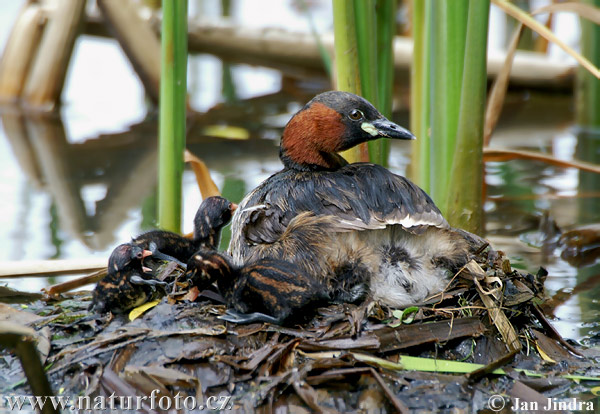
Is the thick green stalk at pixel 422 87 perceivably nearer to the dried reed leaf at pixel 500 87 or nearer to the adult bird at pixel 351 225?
the dried reed leaf at pixel 500 87

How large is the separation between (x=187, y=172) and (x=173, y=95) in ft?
8.42

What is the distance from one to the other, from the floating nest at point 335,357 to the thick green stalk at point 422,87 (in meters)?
1.20

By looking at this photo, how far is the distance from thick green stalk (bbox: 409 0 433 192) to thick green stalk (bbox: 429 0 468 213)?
0.30 ft

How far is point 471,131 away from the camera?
4570 millimetres

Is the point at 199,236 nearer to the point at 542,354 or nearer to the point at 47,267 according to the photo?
the point at 47,267

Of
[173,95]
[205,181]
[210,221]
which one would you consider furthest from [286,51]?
[210,221]

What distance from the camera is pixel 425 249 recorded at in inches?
153

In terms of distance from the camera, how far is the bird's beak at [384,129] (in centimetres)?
411

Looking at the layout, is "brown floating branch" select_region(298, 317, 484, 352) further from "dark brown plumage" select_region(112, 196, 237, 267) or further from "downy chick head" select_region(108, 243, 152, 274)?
"dark brown plumage" select_region(112, 196, 237, 267)

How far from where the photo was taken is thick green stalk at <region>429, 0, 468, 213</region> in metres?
4.42

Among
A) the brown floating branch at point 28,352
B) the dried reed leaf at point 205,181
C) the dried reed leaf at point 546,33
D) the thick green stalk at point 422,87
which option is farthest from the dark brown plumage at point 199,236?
the dried reed leaf at point 546,33

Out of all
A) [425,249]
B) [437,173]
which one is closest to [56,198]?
[437,173]

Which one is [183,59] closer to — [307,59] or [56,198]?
[56,198]

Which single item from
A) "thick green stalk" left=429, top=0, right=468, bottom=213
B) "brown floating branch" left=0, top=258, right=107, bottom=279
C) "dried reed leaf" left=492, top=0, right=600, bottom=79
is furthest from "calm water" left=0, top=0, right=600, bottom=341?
"dried reed leaf" left=492, top=0, right=600, bottom=79
